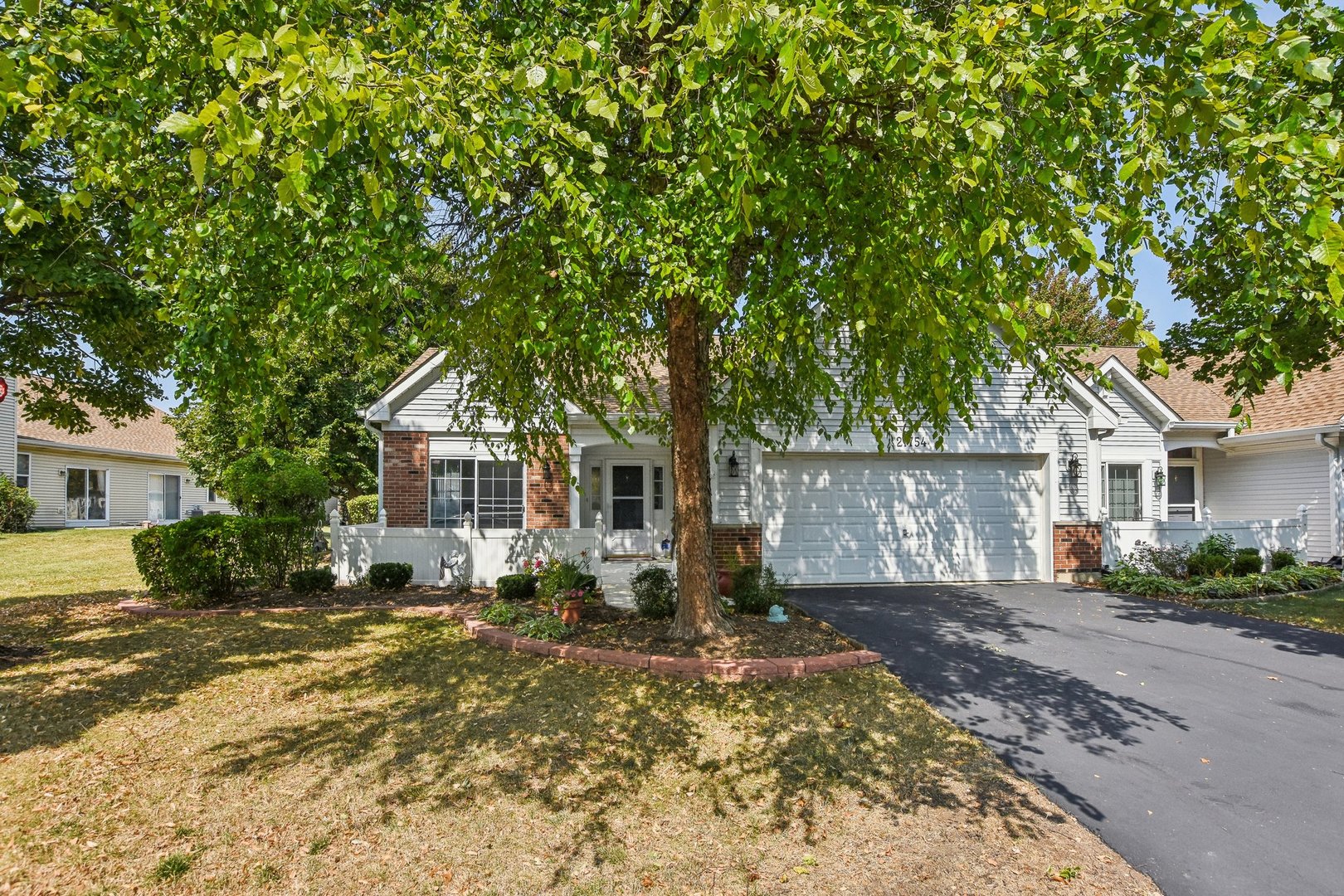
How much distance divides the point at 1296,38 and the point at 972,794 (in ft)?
13.0

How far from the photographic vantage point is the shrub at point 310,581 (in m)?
10.1

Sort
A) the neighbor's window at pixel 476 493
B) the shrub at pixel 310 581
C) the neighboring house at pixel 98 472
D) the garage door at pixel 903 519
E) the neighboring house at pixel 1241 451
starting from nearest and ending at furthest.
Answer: the shrub at pixel 310 581, the garage door at pixel 903 519, the neighbor's window at pixel 476 493, the neighboring house at pixel 1241 451, the neighboring house at pixel 98 472

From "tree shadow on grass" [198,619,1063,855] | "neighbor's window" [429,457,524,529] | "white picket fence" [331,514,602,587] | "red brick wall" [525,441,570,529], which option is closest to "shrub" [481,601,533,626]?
"tree shadow on grass" [198,619,1063,855]

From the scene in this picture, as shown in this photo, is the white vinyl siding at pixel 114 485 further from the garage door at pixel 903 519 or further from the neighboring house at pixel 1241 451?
the neighboring house at pixel 1241 451

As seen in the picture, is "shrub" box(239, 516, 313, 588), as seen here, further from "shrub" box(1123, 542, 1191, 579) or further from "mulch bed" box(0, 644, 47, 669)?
"shrub" box(1123, 542, 1191, 579)

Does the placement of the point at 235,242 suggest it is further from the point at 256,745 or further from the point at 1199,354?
the point at 1199,354

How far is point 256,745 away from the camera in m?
4.73

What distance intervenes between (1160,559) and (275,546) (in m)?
14.7

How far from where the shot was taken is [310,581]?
10141 millimetres

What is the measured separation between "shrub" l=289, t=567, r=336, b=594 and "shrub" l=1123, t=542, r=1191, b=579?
43.4 ft

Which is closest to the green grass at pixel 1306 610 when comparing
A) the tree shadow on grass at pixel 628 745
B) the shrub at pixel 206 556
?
the tree shadow on grass at pixel 628 745

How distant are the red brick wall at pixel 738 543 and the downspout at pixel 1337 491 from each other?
12.0 m

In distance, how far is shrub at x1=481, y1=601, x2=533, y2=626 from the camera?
8.02 meters

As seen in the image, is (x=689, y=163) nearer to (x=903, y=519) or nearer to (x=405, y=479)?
(x=903, y=519)
